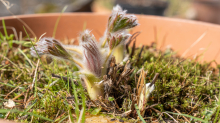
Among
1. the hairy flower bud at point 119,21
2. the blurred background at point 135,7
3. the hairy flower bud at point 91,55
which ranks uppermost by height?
the blurred background at point 135,7

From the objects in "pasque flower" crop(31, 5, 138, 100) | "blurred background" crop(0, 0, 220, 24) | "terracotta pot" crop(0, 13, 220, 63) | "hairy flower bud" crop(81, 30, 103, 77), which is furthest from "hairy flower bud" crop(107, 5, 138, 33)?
"blurred background" crop(0, 0, 220, 24)

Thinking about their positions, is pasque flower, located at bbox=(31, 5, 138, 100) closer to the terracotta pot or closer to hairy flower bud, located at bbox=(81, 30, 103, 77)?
hairy flower bud, located at bbox=(81, 30, 103, 77)

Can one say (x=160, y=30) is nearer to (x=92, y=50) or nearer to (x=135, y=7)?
(x=92, y=50)

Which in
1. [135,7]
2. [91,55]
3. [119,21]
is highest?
[135,7]

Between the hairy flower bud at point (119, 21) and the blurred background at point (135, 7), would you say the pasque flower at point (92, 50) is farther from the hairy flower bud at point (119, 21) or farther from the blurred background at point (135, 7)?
the blurred background at point (135, 7)

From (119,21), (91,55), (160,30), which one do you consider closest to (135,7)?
(160,30)

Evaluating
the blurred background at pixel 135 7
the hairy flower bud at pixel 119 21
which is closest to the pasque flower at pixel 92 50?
the hairy flower bud at pixel 119 21

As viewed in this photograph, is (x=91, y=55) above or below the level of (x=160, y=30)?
below

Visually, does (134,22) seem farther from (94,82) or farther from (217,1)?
(217,1)
